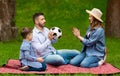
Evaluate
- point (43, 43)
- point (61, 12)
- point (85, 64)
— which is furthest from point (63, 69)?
point (61, 12)

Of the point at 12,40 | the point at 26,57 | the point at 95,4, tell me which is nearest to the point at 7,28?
the point at 12,40

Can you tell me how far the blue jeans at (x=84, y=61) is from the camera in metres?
12.0

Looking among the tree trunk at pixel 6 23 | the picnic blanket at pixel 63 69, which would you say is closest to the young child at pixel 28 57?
the picnic blanket at pixel 63 69

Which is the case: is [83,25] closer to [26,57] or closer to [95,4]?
[95,4]

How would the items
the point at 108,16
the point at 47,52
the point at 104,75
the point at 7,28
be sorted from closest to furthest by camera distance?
the point at 104,75 → the point at 47,52 → the point at 7,28 → the point at 108,16

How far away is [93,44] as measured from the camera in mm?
12125

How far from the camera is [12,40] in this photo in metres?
18.6

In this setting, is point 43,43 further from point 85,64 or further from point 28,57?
point 85,64

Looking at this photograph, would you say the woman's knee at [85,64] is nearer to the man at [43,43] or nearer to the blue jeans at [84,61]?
the blue jeans at [84,61]

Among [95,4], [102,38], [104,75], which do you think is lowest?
[104,75]

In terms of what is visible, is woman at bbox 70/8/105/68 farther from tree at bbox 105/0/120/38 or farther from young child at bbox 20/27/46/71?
tree at bbox 105/0/120/38

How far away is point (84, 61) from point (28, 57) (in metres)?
1.52

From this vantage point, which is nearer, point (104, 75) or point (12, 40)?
point (104, 75)

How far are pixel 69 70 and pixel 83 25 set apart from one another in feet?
43.4
